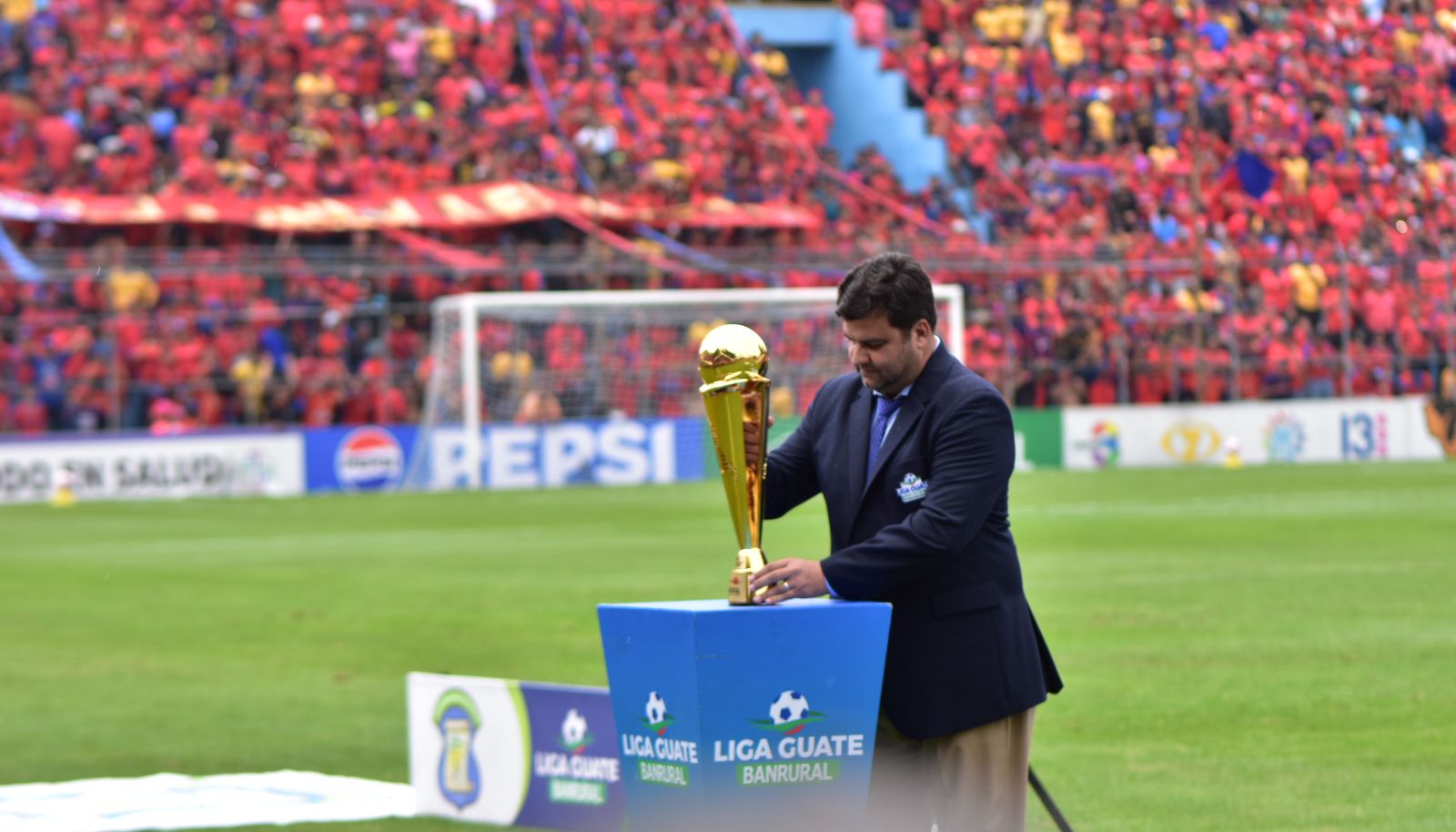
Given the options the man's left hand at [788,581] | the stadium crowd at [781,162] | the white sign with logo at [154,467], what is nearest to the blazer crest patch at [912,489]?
the man's left hand at [788,581]

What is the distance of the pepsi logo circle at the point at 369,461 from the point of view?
3356 cm

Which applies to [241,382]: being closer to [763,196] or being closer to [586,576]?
[763,196]

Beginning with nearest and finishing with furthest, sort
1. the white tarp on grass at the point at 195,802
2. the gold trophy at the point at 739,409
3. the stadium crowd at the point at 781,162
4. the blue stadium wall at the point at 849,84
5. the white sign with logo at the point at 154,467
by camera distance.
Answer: the gold trophy at the point at 739,409 → the white tarp on grass at the point at 195,802 → the white sign with logo at the point at 154,467 → the stadium crowd at the point at 781,162 → the blue stadium wall at the point at 849,84

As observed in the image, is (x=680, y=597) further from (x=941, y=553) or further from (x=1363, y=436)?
(x=1363, y=436)

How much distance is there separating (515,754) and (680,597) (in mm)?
8169

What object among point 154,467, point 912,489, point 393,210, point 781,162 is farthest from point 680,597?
point 781,162

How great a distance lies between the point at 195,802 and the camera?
9703mm

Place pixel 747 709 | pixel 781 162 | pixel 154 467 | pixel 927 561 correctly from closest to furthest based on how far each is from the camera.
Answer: pixel 747 709
pixel 927 561
pixel 154 467
pixel 781 162

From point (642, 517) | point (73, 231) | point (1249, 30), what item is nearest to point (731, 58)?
point (1249, 30)

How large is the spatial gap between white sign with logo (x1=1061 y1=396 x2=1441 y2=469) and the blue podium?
32266 mm

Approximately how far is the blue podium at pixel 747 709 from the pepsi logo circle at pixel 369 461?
29003 millimetres

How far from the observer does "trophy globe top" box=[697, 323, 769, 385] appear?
193 inches

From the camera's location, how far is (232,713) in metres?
12.6

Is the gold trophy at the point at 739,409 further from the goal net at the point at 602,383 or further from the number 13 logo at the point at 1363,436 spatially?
the number 13 logo at the point at 1363,436
